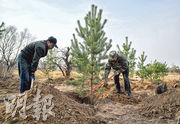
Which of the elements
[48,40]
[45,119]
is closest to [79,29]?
[48,40]

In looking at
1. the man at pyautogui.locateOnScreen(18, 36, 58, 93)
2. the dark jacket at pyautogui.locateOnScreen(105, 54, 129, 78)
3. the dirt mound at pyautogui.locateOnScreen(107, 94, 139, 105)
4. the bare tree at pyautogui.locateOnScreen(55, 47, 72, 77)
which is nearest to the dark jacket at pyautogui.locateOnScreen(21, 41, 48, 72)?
the man at pyautogui.locateOnScreen(18, 36, 58, 93)

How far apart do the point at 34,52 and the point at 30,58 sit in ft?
0.65

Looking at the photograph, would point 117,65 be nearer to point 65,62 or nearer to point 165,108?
point 165,108

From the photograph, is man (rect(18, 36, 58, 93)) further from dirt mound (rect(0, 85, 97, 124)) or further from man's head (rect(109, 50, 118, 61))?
man's head (rect(109, 50, 118, 61))

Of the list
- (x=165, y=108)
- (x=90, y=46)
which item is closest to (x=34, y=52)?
(x=90, y=46)

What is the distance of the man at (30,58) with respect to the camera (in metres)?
3.44

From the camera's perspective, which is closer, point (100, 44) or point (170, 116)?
point (170, 116)

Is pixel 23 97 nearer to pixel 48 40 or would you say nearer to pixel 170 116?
pixel 48 40

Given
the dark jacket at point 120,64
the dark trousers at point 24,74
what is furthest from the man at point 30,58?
the dark jacket at point 120,64

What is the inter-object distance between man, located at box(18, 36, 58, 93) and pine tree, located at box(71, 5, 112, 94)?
1.37 meters

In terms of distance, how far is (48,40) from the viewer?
3.60 m

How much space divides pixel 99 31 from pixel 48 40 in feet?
6.47

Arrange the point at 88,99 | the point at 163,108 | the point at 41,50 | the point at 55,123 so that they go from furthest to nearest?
the point at 88,99 → the point at 41,50 → the point at 163,108 → the point at 55,123

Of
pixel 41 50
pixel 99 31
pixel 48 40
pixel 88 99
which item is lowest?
pixel 88 99
